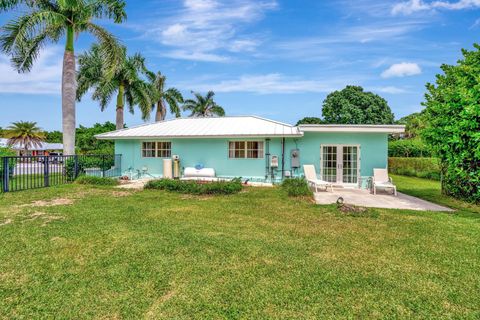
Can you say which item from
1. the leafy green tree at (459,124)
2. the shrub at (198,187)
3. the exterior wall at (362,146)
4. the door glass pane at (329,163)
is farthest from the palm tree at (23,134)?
the leafy green tree at (459,124)

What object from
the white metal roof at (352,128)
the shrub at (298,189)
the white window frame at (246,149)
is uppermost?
the white metal roof at (352,128)

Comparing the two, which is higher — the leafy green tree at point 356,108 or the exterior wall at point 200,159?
the leafy green tree at point 356,108

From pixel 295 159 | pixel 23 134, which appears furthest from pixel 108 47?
pixel 23 134

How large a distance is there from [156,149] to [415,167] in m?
19.1

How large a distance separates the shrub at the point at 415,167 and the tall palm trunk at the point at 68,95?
22.4 m

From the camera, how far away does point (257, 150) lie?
1456 cm

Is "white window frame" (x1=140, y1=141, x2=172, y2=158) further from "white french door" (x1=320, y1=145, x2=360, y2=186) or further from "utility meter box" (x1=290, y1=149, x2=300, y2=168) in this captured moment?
"white french door" (x1=320, y1=145, x2=360, y2=186)

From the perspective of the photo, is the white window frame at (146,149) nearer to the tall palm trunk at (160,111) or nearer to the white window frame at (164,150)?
the white window frame at (164,150)

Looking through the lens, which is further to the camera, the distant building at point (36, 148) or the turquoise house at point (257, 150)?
the distant building at point (36, 148)

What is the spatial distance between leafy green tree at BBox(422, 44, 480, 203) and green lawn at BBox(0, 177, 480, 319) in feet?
6.32

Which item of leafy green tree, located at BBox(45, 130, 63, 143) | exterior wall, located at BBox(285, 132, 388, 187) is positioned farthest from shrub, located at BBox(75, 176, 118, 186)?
leafy green tree, located at BBox(45, 130, 63, 143)

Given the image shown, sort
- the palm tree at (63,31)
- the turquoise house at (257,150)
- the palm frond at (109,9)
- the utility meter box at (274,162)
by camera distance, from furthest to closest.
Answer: the palm frond at (109,9) → the palm tree at (63,31) → the utility meter box at (274,162) → the turquoise house at (257,150)

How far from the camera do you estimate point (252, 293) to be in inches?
136

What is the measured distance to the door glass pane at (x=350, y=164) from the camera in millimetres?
13562
